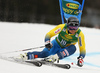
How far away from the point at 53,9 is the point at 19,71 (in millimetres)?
17189

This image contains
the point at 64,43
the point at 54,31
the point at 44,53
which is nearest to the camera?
the point at 54,31

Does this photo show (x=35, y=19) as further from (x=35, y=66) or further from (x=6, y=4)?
(x=35, y=66)

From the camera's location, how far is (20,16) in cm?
1670

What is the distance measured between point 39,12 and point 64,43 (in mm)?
15435

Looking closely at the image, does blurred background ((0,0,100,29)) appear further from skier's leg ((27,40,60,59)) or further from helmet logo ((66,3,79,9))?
skier's leg ((27,40,60,59))

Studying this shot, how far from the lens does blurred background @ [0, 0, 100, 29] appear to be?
1673 centimetres

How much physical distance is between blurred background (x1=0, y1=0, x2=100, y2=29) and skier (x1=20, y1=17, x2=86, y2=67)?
37.9 ft

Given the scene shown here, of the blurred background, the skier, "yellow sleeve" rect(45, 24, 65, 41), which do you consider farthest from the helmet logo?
the blurred background

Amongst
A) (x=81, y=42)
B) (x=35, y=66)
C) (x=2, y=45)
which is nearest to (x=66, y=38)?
(x=81, y=42)

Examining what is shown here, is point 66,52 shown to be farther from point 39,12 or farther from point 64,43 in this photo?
point 39,12

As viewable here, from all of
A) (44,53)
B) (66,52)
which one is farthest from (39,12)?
(66,52)

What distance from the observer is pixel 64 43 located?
498cm

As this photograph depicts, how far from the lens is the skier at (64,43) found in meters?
4.58

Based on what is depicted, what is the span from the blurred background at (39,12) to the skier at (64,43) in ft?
37.9
